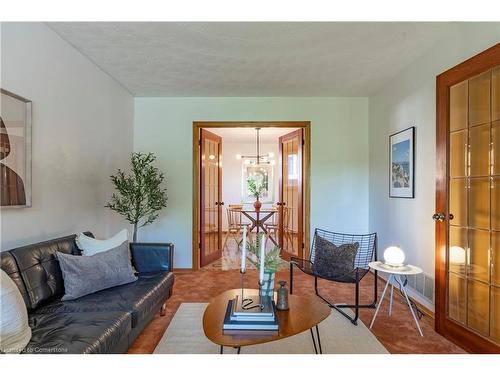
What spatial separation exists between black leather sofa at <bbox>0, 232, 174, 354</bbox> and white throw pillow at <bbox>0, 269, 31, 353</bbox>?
0.05 metres

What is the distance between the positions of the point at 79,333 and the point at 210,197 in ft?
10.8

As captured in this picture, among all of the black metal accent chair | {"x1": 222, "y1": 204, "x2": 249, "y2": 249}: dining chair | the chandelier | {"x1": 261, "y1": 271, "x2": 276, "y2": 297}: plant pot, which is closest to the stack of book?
{"x1": 261, "y1": 271, "x2": 276, "y2": 297}: plant pot

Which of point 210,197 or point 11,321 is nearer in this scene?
point 11,321

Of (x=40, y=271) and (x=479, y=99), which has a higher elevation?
(x=479, y=99)

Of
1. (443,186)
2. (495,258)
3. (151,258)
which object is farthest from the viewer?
(151,258)

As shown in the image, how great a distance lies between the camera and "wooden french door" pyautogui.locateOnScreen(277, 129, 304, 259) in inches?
169

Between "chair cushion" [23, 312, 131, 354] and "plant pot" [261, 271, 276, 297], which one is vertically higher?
"plant pot" [261, 271, 276, 297]

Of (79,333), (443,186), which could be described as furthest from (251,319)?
(443,186)

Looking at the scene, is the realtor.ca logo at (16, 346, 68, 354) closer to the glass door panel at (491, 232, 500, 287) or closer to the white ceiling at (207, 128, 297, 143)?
the glass door panel at (491, 232, 500, 287)

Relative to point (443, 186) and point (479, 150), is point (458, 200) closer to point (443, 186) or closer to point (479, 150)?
point (443, 186)

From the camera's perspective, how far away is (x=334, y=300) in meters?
3.01

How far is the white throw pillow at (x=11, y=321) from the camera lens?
132 centimetres

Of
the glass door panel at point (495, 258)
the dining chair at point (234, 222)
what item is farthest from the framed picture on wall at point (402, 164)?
the dining chair at point (234, 222)

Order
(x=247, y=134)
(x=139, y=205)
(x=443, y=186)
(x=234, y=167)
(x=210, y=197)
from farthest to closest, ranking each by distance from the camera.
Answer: (x=234, y=167) < (x=247, y=134) < (x=210, y=197) < (x=139, y=205) < (x=443, y=186)
